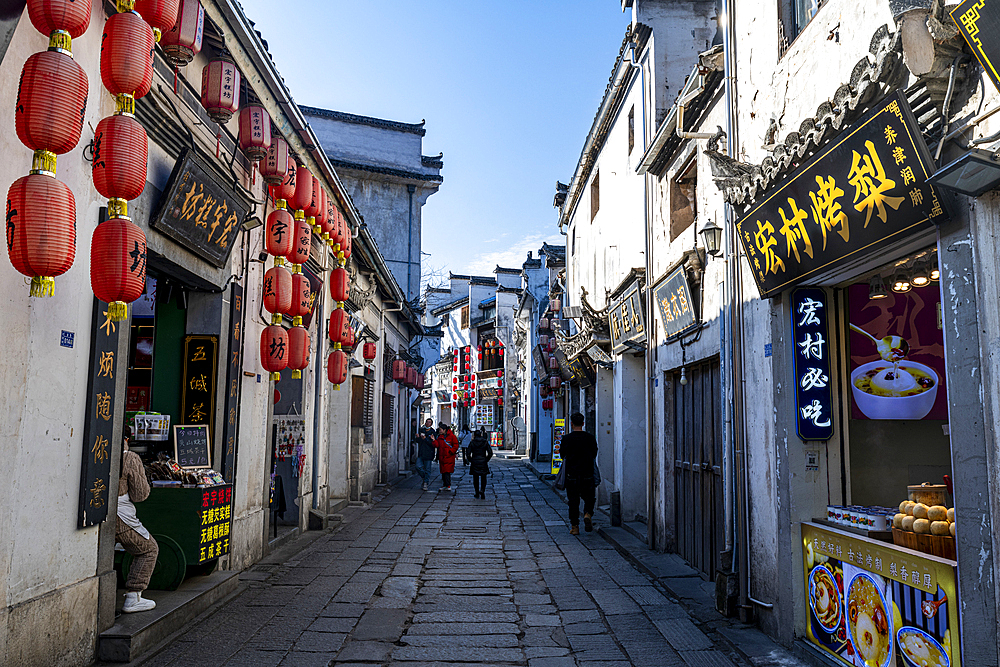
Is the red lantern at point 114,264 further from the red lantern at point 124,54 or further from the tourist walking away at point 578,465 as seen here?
the tourist walking away at point 578,465

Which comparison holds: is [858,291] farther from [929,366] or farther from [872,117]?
[872,117]

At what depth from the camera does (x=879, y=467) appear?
18.6 feet

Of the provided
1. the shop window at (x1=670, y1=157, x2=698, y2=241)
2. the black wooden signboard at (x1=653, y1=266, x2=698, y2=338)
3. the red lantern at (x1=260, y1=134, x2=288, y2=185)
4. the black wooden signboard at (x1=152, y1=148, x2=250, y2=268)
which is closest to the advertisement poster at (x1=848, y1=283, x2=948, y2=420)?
the black wooden signboard at (x1=653, y1=266, x2=698, y2=338)

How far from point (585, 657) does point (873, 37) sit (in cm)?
456

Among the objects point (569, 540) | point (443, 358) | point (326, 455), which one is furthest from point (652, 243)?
point (443, 358)

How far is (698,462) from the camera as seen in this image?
820 centimetres

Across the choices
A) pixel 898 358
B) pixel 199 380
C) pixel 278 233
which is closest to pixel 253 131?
pixel 278 233

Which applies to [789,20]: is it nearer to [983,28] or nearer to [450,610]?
[983,28]

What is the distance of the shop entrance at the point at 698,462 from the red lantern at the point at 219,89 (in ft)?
18.7

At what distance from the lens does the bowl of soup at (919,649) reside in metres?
3.79

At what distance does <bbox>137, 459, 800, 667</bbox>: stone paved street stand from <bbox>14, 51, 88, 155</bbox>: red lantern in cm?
351

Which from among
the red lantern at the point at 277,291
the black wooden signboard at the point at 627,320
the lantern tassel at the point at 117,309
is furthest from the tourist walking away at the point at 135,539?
the black wooden signboard at the point at 627,320

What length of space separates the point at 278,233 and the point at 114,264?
3.88 m

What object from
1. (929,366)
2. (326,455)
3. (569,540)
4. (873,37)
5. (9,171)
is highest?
(873,37)
